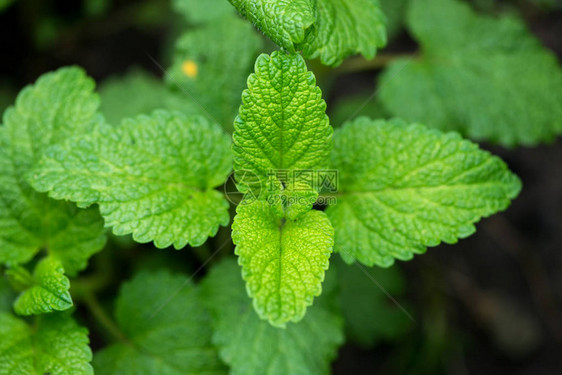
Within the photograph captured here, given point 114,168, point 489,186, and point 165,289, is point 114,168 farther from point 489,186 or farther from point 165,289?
point 489,186

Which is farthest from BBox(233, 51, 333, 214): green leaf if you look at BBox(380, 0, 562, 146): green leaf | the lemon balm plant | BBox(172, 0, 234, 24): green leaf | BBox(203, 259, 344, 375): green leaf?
BBox(172, 0, 234, 24): green leaf

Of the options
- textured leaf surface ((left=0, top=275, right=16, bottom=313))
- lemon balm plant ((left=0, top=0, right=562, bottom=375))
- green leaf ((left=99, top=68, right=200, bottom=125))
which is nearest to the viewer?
lemon balm plant ((left=0, top=0, right=562, bottom=375))

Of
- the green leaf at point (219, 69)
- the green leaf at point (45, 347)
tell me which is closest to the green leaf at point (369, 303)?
the green leaf at point (219, 69)

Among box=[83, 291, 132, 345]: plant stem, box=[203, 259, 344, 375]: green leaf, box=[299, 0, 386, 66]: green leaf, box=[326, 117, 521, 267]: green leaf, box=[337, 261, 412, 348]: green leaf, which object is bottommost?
box=[337, 261, 412, 348]: green leaf

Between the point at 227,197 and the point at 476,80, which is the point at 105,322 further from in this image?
the point at 476,80

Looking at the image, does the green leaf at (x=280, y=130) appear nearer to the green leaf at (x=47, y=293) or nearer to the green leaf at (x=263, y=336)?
the green leaf at (x=263, y=336)

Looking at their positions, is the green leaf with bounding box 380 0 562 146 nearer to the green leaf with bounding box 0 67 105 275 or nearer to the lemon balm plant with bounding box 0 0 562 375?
the lemon balm plant with bounding box 0 0 562 375

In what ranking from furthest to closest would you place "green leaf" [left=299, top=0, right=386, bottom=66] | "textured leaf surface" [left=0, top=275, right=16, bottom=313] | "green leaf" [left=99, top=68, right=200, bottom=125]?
"green leaf" [left=99, top=68, right=200, bottom=125]
"textured leaf surface" [left=0, top=275, right=16, bottom=313]
"green leaf" [left=299, top=0, right=386, bottom=66]

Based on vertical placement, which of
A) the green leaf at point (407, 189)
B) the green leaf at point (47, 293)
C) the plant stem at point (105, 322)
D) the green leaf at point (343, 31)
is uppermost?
the green leaf at point (343, 31)
